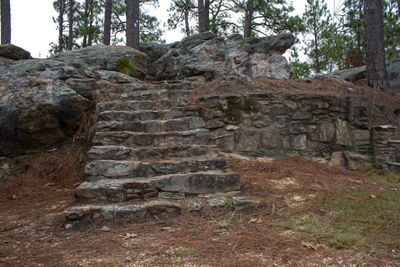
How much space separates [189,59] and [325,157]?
13.3 feet

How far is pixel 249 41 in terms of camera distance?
23.1 ft

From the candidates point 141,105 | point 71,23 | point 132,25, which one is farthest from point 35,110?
point 71,23

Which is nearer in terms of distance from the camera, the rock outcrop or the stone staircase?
the stone staircase

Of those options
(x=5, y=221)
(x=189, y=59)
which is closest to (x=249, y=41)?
(x=189, y=59)

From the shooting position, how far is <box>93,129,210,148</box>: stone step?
139 inches

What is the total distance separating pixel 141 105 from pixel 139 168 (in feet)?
5.51

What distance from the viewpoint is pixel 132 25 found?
873cm

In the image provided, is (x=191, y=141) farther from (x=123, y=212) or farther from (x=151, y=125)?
(x=123, y=212)

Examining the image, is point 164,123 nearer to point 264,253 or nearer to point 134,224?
point 134,224

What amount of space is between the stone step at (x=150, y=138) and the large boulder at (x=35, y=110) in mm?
1016

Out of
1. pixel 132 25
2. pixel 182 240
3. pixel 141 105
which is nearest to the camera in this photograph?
pixel 182 240

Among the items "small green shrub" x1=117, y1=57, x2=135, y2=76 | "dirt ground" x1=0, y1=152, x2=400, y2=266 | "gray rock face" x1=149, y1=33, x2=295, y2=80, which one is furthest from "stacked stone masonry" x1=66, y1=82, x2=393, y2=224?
"small green shrub" x1=117, y1=57, x2=135, y2=76

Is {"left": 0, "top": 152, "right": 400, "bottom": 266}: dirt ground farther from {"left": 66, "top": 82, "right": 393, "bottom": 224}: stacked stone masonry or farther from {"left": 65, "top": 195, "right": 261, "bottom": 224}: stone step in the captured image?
{"left": 66, "top": 82, "right": 393, "bottom": 224}: stacked stone masonry

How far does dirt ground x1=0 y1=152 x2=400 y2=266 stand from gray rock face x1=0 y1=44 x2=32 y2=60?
3907mm
